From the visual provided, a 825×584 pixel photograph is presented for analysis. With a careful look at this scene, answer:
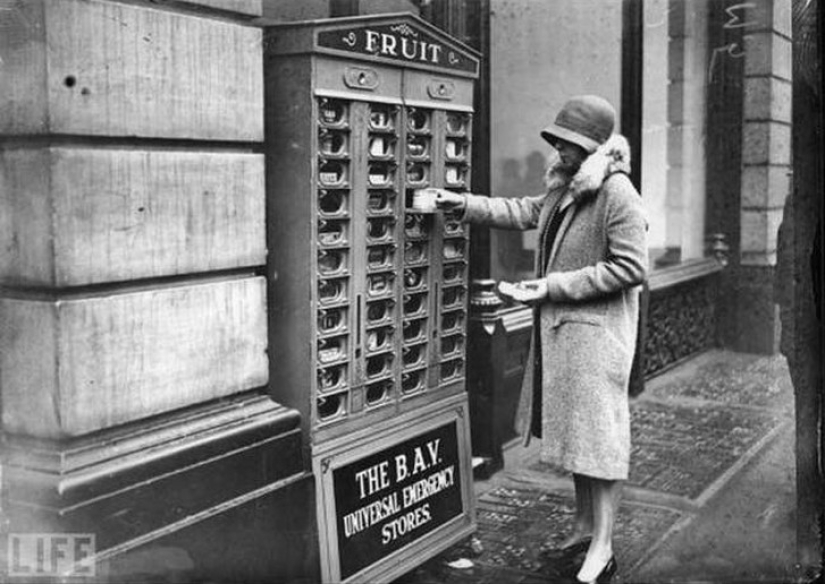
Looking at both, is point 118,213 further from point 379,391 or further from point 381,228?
point 379,391

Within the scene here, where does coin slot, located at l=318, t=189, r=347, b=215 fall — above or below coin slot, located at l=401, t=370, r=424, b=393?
above

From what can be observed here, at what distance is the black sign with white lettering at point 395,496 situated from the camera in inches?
160

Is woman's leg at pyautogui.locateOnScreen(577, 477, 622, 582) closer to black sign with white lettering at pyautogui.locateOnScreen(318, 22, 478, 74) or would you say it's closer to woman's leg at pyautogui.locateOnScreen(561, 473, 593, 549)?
woman's leg at pyautogui.locateOnScreen(561, 473, 593, 549)

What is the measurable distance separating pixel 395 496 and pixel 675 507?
2.02 meters

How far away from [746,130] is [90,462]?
8666 millimetres

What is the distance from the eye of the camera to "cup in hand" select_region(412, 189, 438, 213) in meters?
4.41

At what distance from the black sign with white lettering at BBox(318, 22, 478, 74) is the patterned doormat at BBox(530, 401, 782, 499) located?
2296 mm

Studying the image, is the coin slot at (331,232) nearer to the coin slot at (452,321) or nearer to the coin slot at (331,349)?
the coin slot at (331,349)

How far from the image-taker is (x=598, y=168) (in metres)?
4.32

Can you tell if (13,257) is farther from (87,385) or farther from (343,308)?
(343,308)

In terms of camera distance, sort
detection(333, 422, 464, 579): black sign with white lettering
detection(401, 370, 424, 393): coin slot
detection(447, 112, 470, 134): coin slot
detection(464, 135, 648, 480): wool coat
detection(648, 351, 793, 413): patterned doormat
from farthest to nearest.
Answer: detection(648, 351, 793, 413): patterned doormat, detection(447, 112, 470, 134): coin slot, detection(401, 370, 424, 393): coin slot, detection(464, 135, 648, 480): wool coat, detection(333, 422, 464, 579): black sign with white lettering

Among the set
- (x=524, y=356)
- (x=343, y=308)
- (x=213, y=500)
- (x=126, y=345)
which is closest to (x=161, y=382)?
(x=126, y=345)

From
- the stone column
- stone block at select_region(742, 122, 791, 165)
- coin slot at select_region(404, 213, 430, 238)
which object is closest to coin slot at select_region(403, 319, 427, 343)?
coin slot at select_region(404, 213, 430, 238)

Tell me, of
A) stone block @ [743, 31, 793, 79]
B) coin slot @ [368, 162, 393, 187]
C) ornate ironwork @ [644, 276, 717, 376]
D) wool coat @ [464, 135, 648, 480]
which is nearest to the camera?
coin slot @ [368, 162, 393, 187]
